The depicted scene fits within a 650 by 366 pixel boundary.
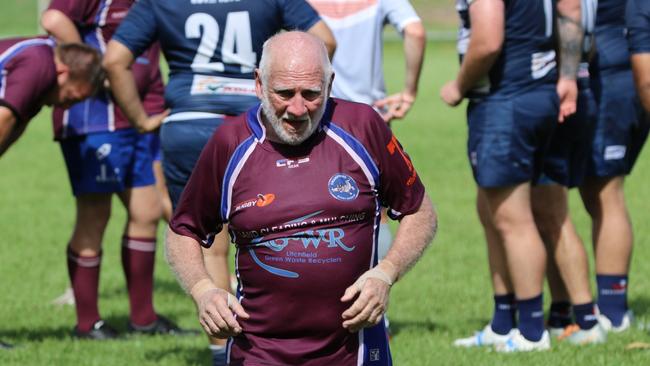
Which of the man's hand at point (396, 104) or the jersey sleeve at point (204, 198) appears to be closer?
the jersey sleeve at point (204, 198)

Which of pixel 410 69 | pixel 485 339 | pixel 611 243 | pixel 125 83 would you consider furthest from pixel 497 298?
pixel 125 83

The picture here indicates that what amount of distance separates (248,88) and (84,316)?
2.27 meters

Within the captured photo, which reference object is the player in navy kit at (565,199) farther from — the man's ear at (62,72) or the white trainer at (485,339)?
the man's ear at (62,72)

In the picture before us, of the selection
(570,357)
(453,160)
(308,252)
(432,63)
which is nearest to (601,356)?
(570,357)

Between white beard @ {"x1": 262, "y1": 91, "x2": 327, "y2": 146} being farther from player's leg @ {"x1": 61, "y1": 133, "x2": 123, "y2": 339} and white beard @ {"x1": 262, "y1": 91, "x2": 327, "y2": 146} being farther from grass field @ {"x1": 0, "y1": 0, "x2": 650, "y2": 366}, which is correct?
player's leg @ {"x1": 61, "y1": 133, "x2": 123, "y2": 339}

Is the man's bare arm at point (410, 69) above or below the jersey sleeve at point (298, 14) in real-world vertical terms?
below

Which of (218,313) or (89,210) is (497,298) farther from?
(218,313)

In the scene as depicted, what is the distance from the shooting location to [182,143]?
22.1 ft

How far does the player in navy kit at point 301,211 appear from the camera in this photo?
4660mm

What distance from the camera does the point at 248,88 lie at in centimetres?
672

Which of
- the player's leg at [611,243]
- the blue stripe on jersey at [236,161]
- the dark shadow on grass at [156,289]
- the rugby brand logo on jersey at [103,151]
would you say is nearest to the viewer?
the blue stripe on jersey at [236,161]

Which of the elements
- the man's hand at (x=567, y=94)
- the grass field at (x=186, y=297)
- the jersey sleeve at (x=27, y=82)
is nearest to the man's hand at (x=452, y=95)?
the man's hand at (x=567, y=94)

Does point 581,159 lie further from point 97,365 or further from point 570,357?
point 97,365

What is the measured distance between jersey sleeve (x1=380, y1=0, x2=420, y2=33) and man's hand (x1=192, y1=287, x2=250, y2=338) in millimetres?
3674
